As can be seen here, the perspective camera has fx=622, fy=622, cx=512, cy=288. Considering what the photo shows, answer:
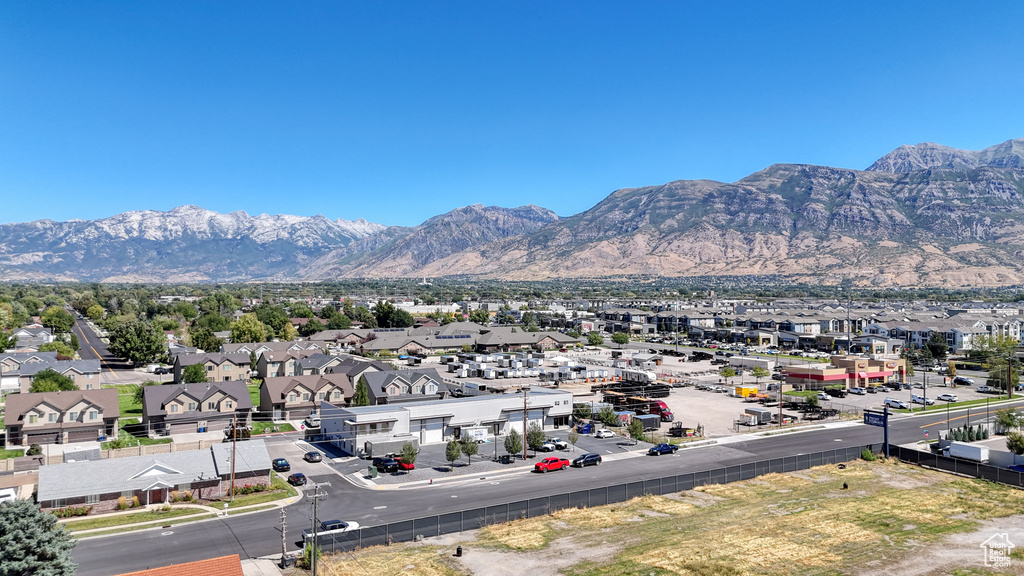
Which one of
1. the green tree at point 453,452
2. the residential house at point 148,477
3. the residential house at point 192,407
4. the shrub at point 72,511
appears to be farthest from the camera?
the residential house at point 192,407

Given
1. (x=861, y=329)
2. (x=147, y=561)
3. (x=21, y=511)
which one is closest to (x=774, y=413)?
(x=147, y=561)

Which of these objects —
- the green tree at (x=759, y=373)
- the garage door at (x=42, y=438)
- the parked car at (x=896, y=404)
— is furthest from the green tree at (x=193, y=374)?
the parked car at (x=896, y=404)

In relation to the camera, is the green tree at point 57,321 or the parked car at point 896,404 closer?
the parked car at point 896,404

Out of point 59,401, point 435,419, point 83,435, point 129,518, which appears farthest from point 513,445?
point 59,401

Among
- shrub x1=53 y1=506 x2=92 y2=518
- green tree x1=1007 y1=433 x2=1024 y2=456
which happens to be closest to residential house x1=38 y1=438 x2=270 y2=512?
shrub x1=53 y1=506 x2=92 y2=518

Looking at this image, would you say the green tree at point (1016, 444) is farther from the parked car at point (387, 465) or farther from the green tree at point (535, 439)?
the parked car at point (387, 465)

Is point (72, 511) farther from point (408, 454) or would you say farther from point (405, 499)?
point (408, 454)

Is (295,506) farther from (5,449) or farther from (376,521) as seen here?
(5,449)
